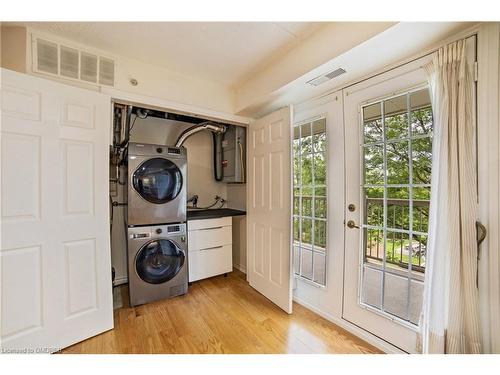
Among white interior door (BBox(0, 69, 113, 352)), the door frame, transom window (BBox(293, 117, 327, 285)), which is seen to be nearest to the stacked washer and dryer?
white interior door (BBox(0, 69, 113, 352))

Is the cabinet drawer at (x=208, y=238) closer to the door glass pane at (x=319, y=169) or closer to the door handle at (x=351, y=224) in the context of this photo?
the door glass pane at (x=319, y=169)

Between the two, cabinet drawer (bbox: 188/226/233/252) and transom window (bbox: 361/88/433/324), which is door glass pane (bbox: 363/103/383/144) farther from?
cabinet drawer (bbox: 188/226/233/252)

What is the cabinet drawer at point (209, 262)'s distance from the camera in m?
2.49

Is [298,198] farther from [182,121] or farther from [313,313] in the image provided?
[182,121]

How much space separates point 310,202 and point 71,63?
93.7 inches

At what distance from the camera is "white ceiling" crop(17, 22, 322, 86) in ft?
4.91

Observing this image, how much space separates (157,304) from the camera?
2.13 m

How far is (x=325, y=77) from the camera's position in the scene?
1688mm

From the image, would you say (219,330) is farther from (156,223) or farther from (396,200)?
(396,200)

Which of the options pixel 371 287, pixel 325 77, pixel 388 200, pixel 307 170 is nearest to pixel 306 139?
pixel 307 170

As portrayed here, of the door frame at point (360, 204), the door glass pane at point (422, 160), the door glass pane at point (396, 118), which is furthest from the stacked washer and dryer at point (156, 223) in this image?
the door glass pane at point (422, 160)

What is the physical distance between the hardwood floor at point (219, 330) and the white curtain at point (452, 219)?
582 millimetres

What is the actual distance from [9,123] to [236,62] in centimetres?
172
